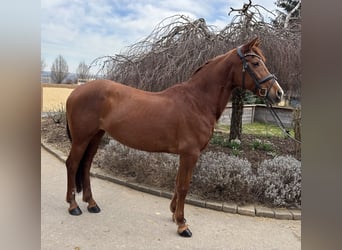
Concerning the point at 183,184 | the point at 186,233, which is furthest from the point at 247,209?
the point at 183,184

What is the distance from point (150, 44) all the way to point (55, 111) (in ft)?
10.2

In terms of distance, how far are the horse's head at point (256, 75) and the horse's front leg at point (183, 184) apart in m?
0.71

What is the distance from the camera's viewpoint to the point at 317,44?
0.47 meters

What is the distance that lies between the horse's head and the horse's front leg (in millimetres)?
706

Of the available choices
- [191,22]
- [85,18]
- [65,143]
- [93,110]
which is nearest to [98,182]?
[93,110]

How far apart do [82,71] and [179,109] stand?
259cm

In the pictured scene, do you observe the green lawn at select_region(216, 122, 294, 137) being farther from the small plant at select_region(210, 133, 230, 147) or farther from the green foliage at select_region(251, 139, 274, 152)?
the green foliage at select_region(251, 139, 274, 152)

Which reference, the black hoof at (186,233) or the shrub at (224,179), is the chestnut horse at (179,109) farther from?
the shrub at (224,179)

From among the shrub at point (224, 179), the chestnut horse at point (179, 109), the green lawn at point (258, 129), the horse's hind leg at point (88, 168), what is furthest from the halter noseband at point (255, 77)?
the green lawn at point (258, 129)

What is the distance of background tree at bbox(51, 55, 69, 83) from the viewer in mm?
4414

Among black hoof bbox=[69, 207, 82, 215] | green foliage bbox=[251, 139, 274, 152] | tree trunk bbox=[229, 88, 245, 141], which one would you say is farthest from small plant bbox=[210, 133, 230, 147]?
black hoof bbox=[69, 207, 82, 215]

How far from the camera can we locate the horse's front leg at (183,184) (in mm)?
2223

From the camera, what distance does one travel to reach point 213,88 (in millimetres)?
2250

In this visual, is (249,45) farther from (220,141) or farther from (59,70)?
(59,70)
